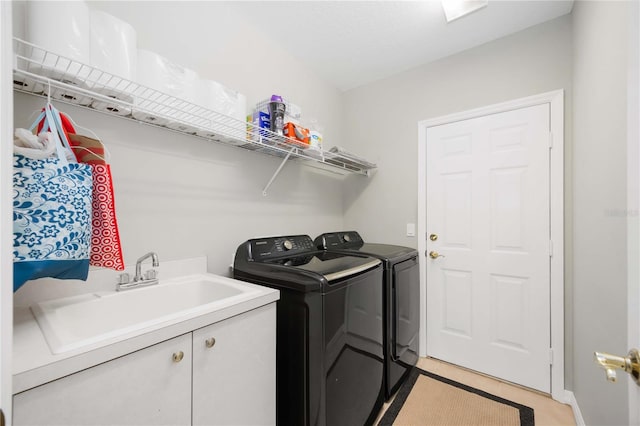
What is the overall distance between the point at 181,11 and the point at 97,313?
1.66 meters

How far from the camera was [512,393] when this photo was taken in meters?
1.93

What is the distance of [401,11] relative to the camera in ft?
5.99

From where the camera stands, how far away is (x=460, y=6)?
69.9 inches

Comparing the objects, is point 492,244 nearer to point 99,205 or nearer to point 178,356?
point 178,356

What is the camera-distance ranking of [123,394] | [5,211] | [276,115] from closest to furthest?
[5,211]
[123,394]
[276,115]

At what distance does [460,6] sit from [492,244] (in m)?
1.74

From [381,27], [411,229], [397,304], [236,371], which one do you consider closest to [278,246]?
[236,371]

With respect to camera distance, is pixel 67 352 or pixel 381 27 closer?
pixel 67 352

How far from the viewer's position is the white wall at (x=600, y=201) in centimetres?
104

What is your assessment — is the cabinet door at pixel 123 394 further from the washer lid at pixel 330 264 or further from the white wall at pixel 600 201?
the white wall at pixel 600 201

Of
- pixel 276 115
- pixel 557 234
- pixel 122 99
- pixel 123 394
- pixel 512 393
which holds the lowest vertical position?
pixel 512 393

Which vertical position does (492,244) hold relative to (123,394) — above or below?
above

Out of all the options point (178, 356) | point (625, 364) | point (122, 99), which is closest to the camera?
point (625, 364)

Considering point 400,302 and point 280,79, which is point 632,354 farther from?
point 280,79
